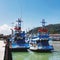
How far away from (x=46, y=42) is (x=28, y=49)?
495 cm

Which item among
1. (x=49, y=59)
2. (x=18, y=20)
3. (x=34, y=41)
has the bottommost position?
(x=49, y=59)

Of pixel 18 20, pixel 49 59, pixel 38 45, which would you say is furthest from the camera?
pixel 18 20

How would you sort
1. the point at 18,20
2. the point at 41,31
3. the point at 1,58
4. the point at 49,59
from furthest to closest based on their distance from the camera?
the point at 18,20, the point at 41,31, the point at 49,59, the point at 1,58

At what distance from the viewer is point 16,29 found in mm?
52531

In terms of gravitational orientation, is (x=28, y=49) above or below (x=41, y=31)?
below

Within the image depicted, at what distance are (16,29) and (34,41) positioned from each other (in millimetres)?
4915

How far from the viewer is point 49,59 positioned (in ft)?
123

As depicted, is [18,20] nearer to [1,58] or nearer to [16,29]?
[16,29]

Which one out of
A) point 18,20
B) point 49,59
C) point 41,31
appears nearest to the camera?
point 49,59

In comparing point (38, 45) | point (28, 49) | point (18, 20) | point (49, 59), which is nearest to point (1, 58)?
point (49, 59)

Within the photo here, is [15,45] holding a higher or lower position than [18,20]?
lower

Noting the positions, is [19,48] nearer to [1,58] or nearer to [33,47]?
[33,47]

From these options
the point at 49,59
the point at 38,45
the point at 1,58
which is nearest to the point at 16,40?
the point at 38,45

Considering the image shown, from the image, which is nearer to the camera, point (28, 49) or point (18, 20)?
point (28, 49)
